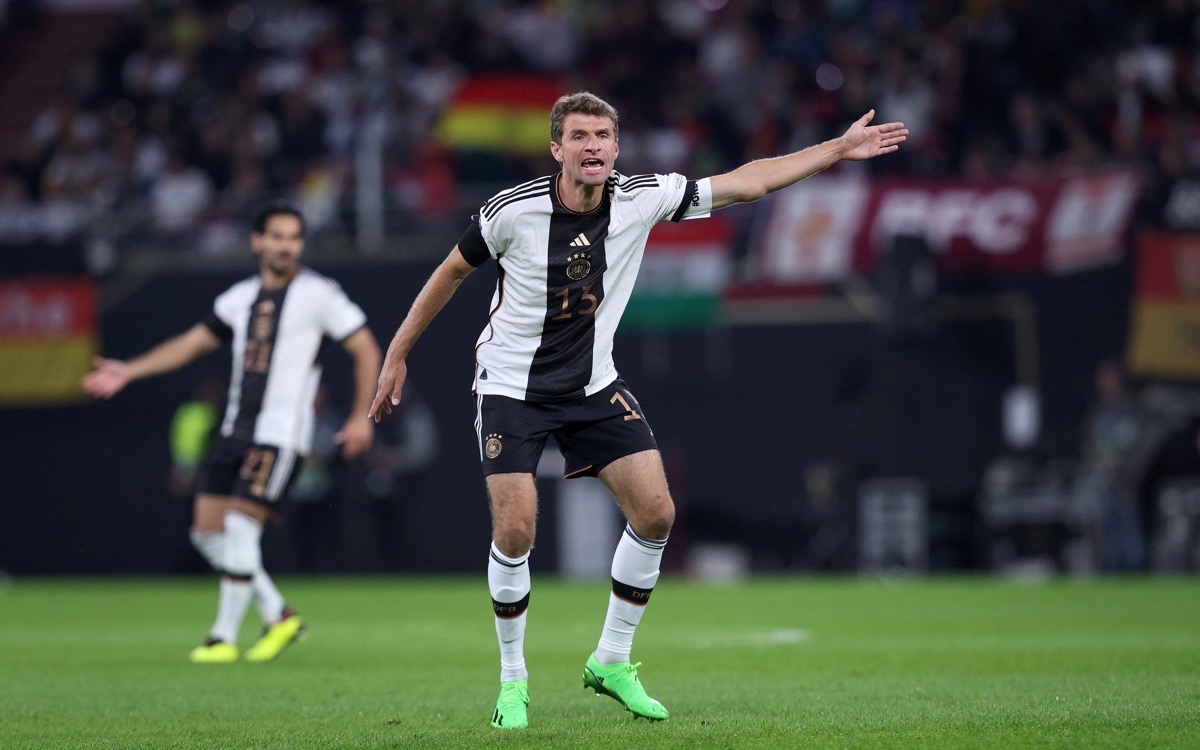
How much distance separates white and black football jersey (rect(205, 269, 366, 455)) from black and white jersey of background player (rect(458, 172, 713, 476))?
11.4 feet

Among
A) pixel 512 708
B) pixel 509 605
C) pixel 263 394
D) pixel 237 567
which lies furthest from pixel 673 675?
pixel 263 394

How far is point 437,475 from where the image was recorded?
18875 millimetres

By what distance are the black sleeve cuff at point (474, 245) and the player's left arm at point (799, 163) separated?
3.07ft

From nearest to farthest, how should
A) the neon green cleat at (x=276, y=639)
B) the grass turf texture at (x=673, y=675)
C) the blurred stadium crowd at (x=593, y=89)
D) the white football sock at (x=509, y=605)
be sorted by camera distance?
the grass turf texture at (x=673, y=675)
the white football sock at (x=509, y=605)
the neon green cleat at (x=276, y=639)
the blurred stadium crowd at (x=593, y=89)

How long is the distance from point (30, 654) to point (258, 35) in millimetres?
14412

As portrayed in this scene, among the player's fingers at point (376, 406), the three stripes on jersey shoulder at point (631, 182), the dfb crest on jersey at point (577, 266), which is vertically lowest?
the player's fingers at point (376, 406)

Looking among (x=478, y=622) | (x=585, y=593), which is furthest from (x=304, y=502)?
(x=478, y=622)

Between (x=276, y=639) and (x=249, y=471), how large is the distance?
39.7 inches

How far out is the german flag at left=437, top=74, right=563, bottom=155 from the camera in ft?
65.0

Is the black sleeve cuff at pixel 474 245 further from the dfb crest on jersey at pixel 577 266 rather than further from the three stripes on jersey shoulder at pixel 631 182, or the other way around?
the three stripes on jersey shoulder at pixel 631 182

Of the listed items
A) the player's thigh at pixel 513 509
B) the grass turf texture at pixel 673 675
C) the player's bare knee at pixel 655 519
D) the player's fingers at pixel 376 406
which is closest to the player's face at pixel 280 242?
the grass turf texture at pixel 673 675

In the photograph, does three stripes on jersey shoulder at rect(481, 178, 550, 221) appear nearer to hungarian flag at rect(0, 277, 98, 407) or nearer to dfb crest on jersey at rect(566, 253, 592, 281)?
dfb crest on jersey at rect(566, 253, 592, 281)

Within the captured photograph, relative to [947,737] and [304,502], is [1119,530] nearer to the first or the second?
[304,502]

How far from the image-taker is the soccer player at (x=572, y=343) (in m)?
6.02
